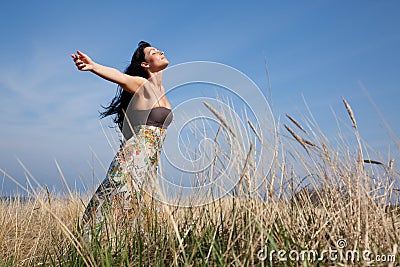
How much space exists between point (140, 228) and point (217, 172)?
0.47 m

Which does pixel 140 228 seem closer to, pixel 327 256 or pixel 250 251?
pixel 250 251

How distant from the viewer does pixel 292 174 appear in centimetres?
202

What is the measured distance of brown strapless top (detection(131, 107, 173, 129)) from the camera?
10.7ft

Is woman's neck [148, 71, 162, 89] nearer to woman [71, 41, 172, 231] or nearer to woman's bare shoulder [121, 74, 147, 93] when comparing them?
woman [71, 41, 172, 231]

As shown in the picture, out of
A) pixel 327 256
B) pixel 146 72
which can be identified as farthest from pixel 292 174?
pixel 146 72

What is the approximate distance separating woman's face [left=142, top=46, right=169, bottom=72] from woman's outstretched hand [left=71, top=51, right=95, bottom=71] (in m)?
0.75

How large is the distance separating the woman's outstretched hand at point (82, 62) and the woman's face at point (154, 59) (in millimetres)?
747

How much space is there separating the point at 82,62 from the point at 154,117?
2.42 ft

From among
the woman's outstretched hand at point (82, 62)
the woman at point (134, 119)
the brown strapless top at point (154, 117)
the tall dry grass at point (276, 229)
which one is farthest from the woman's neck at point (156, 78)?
the tall dry grass at point (276, 229)

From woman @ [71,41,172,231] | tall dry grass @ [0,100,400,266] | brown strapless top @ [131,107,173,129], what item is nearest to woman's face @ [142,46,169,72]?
woman @ [71,41,172,231]

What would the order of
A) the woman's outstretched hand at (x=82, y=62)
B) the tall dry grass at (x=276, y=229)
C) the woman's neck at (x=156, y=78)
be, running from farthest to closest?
the woman's neck at (x=156, y=78) < the woman's outstretched hand at (x=82, y=62) < the tall dry grass at (x=276, y=229)

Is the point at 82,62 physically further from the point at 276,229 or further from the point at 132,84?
the point at 276,229

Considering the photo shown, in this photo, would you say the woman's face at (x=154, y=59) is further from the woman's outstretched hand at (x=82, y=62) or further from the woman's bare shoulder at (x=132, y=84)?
the woman's outstretched hand at (x=82, y=62)

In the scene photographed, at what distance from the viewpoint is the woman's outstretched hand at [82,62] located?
2818 millimetres
